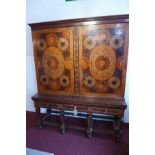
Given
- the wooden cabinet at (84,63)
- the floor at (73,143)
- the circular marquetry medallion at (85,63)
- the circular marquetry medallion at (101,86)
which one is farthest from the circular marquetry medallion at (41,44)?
the floor at (73,143)

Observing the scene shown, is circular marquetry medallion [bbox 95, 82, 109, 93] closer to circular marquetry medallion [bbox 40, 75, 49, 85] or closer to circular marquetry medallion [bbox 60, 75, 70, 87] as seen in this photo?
circular marquetry medallion [bbox 60, 75, 70, 87]

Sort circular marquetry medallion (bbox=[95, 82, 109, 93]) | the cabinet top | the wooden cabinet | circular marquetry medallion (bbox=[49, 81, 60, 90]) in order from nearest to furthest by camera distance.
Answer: the cabinet top
the wooden cabinet
circular marquetry medallion (bbox=[95, 82, 109, 93])
circular marquetry medallion (bbox=[49, 81, 60, 90])

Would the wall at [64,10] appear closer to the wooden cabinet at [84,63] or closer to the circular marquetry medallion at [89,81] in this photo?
the wooden cabinet at [84,63]

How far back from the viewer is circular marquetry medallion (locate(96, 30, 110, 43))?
7.12 feet

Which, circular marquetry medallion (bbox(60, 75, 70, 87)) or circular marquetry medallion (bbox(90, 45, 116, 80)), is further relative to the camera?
circular marquetry medallion (bbox(60, 75, 70, 87))

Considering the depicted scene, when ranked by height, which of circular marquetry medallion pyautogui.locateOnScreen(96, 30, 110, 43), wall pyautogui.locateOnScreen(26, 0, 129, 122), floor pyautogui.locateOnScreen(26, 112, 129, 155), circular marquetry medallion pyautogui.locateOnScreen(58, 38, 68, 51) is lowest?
floor pyautogui.locateOnScreen(26, 112, 129, 155)

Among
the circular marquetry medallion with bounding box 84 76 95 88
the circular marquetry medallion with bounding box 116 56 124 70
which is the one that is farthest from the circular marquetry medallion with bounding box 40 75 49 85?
the circular marquetry medallion with bounding box 116 56 124 70

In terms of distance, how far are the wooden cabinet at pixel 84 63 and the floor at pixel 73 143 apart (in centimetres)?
17

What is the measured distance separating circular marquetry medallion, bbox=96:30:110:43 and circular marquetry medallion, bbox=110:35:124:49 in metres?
0.07

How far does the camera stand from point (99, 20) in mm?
2150

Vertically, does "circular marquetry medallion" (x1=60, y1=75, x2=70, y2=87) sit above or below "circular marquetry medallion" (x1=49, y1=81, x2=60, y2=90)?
above
